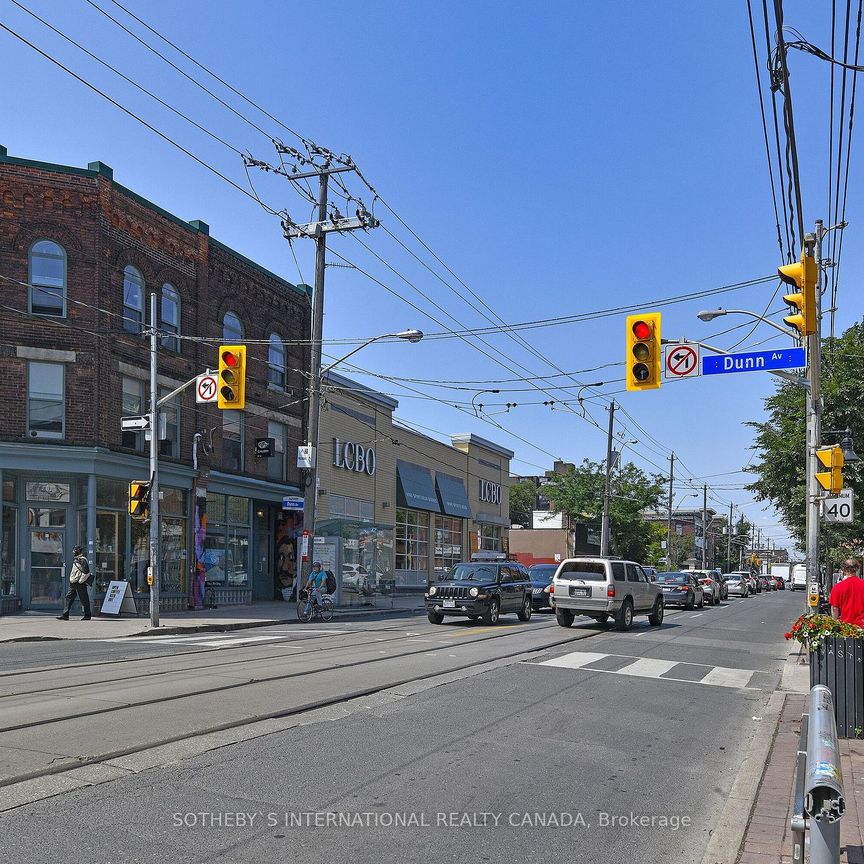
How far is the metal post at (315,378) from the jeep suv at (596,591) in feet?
25.2

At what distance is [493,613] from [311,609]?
5524mm

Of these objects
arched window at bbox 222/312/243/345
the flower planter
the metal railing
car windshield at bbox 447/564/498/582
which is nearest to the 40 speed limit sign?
the flower planter

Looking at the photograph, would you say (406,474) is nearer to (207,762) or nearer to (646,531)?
(646,531)

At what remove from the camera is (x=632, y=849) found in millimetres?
5738

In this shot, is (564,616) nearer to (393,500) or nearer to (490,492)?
(393,500)

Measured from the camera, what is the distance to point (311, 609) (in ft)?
83.6

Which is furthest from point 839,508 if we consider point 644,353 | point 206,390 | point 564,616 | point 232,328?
point 232,328

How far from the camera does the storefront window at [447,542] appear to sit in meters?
47.6

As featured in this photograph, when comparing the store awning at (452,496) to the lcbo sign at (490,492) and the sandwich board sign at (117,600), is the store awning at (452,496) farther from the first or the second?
the sandwich board sign at (117,600)

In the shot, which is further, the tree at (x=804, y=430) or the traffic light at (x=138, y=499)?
the tree at (x=804, y=430)

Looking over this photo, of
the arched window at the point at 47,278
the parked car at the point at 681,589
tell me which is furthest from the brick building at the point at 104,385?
the parked car at the point at 681,589

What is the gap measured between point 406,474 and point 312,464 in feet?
57.6

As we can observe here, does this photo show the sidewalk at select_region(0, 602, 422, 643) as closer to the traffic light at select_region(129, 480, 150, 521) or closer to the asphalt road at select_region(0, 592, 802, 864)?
the traffic light at select_region(129, 480, 150, 521)

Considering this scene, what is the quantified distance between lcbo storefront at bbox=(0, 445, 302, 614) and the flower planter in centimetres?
1977
